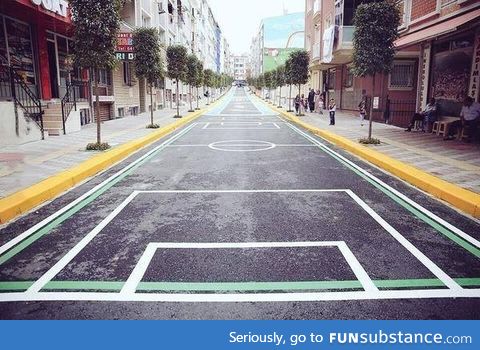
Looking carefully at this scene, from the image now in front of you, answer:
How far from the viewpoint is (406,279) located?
3.82 meters

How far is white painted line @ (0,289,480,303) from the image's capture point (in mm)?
3424

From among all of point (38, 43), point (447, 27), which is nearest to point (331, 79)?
point (447, 27)

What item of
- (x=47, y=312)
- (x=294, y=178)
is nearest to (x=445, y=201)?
(x=294, y=178)

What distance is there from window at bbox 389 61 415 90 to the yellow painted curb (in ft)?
59.2

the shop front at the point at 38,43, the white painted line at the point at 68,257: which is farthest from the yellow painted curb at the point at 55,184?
the shop front at the point at 38,43

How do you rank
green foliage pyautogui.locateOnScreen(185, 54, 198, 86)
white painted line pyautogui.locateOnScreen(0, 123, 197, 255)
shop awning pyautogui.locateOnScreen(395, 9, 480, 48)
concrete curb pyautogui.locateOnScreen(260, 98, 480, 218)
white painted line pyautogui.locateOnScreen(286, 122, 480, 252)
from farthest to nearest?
green foliage pyautogui.locateOnScreen(185, 54, 198, 86) < shop awning pyautogui.locateOnScreen(395, 9, 480, 48) < concrete curb pyautogui.locateOnScreen(260, 98, 480, 218) < white painted line pyautogui.locateOnScreen(286, 122, 480, 252) < white painted line pyautogui.locateOnScreen(0, 123, 197, 255)

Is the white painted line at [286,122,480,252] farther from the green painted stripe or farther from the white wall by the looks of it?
the white wall

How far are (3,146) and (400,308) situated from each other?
12487 millimetres

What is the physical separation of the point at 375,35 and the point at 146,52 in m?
12.1

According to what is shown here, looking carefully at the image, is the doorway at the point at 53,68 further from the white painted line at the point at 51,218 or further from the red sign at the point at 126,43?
the white painted line at the point at 51,218

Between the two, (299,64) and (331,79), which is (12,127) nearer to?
(299,64)

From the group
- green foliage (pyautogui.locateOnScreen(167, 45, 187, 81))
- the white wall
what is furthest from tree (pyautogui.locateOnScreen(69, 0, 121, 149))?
green foliage (pyautogui.locateOnScreen(167, 45, 187, 81))

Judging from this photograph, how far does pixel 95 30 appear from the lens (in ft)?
37.5

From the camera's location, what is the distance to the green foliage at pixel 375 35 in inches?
503
